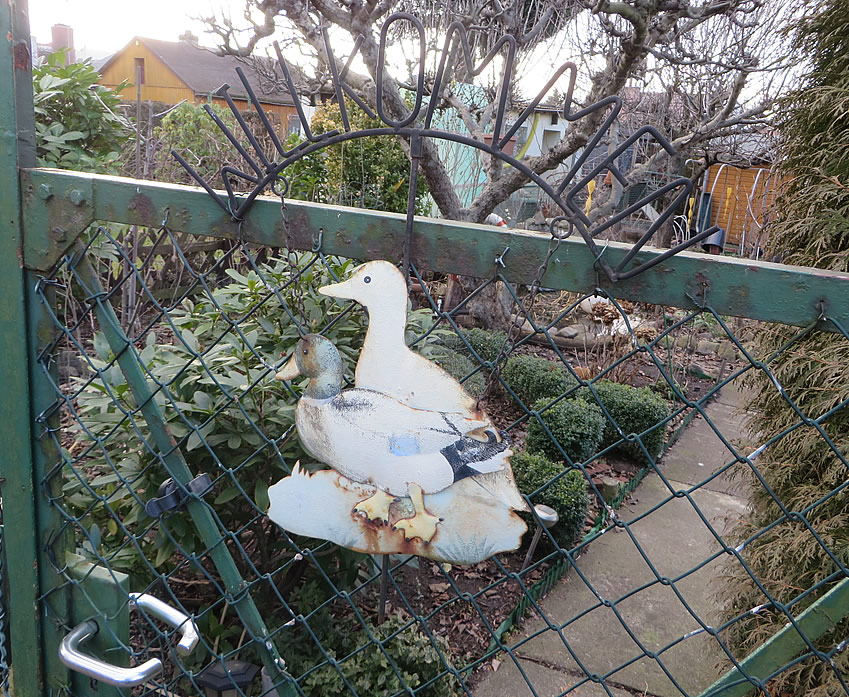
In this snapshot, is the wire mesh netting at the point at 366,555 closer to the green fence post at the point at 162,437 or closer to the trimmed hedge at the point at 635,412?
the green fence post at the point at 162,437

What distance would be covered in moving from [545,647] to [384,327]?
2.71 metres

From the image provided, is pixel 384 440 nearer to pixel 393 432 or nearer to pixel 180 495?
pixel 393 432

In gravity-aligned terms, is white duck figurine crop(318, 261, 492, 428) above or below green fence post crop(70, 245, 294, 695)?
above

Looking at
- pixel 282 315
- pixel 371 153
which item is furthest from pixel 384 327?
pixel 371 153

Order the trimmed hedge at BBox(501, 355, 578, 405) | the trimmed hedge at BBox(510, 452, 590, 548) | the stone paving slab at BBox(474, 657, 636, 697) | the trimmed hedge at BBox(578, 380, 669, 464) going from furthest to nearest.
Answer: the trimmed hedge at BBox(501, 355, 578, 405) < the trimmed hedge at BBox(578, 380, 669, 464) < the trimmed hedge at BBox(510, 452, 590, 548) < the stone paving slab at BBox(474, 657, 636, 697)

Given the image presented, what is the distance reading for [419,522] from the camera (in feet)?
3.71

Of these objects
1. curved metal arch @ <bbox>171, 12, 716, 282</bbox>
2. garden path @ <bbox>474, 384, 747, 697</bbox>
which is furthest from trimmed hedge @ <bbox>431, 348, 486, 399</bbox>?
curved metal arch @ <bbox>171, 12, 716, 282</bbox>

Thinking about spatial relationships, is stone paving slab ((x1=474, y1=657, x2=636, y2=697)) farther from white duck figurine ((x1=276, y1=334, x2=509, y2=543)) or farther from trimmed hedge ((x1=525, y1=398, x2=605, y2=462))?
white duck figurine ((x1=276, y1=334, x2=509, y2=543))

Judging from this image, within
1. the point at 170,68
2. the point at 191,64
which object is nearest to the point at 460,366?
the point at 170,68

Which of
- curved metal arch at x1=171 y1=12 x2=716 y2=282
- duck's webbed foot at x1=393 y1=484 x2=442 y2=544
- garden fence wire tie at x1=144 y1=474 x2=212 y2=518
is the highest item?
curved metal arch at x1=171 y1=12 x2=716 y2=282

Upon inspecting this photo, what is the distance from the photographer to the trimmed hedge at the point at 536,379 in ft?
19.1

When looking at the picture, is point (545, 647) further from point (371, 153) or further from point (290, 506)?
point (371, 153)

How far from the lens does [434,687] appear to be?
8.44 feet

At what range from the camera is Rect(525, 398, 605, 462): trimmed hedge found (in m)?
4.69
